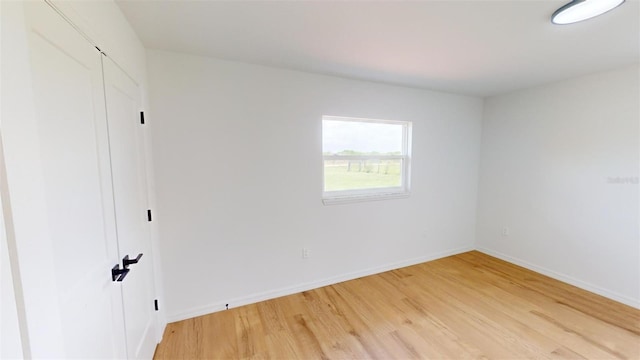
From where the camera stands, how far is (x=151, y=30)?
1764 millimetres

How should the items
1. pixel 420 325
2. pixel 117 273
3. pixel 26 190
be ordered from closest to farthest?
pixel 26 190, pixel 117 273, pixel 420 325

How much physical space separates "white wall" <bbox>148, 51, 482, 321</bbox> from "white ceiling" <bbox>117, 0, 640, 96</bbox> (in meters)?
0.25

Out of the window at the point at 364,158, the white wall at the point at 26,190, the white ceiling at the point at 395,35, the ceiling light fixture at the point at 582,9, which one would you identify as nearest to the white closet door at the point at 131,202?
the white ceiling at the point at 395,35

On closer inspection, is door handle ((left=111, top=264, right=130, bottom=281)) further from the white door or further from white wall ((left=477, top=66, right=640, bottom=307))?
white wall ((left=477, top=66, right=640, bottom=307))

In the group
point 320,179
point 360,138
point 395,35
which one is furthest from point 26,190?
point 360,138

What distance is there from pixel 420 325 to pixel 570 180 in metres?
2.55

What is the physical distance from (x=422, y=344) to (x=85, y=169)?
8.17 feet

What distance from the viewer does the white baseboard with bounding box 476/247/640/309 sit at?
102 inches

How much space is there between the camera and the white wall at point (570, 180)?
8.49 ft

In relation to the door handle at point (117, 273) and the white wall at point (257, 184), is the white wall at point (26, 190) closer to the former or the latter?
the door handle at point (117, 273)

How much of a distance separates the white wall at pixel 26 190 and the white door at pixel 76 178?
0.10 m

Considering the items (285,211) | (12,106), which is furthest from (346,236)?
(12,106)

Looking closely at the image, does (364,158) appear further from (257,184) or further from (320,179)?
(257,184)

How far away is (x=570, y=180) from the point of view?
2996 mm
